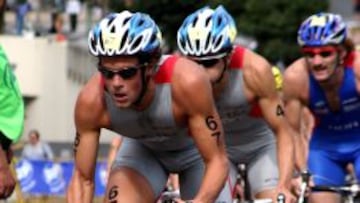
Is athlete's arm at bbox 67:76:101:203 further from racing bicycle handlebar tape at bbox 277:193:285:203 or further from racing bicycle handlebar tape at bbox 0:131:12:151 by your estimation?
racing bicycle handlebar tape at bbox 277:193:285:203

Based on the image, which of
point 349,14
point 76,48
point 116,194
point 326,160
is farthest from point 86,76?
point 116,194

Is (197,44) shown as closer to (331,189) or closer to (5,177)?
(331,189)

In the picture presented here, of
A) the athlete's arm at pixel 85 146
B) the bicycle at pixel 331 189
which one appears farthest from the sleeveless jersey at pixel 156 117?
the bicycle at pixel 331 189

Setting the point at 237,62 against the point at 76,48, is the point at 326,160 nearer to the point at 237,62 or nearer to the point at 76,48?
the point at 237,62

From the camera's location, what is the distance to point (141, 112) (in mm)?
7809

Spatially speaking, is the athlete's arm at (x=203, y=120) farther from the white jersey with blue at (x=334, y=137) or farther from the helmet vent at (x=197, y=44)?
the white jersey with blue at (x=334, y=137)

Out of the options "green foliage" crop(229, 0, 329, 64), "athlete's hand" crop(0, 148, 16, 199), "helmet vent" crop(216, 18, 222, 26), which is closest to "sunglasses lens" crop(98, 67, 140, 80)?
"athlete's hand" crop(0, 148, 16, 199)

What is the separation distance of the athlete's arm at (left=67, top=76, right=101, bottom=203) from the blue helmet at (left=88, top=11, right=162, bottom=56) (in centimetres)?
41

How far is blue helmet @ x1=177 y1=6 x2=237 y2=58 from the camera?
902 centimetres

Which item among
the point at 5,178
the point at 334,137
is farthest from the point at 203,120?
the point at 334,137

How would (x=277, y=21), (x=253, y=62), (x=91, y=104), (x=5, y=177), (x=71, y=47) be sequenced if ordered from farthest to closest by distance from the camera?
(x=71, y=47)
(x=277, y=21)
(x=253, y=62)
(x=91, y=104)
(x=5, y=177)

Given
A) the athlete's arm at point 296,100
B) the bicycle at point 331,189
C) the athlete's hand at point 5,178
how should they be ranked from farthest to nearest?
the athlete's arm at point 296,100, the bicycle at point 331,189, the athlete's hand at point 5,178

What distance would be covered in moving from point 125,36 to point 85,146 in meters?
0.80

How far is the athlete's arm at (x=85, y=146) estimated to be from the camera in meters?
7.79
